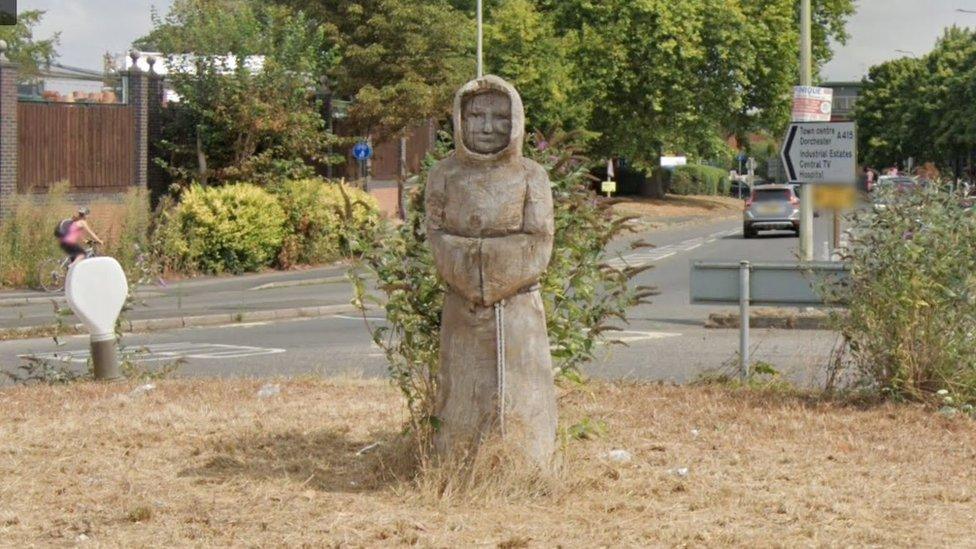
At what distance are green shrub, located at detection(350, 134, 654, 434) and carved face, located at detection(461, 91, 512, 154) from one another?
0.90m

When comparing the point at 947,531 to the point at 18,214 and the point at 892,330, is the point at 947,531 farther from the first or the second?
the point at 18,214

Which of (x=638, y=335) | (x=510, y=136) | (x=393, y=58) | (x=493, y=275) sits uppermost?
(x=393, y=58)

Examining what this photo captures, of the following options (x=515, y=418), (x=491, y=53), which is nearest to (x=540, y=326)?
(x=515, y=418)

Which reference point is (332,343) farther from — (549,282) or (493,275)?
(493,275)

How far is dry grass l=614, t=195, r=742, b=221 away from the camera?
55156 mm

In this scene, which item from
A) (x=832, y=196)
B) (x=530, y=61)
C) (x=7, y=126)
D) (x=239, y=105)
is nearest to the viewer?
(x=832, y=196)

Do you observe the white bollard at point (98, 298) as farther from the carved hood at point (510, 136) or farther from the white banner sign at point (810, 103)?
the white banner sign at point (810, 103)

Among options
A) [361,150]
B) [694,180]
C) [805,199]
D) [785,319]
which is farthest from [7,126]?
[694,180]

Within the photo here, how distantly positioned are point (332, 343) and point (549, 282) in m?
8.81

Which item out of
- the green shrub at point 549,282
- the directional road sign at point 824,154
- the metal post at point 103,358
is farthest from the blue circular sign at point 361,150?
the green shrub at point 549,282

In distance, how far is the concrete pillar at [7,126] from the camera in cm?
2766

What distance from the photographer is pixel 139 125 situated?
102 feet

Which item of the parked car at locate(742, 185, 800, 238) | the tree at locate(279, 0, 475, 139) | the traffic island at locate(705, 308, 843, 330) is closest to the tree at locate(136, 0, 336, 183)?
the tree at locate(279, 0, 475, 139)

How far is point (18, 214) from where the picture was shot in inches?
1037
